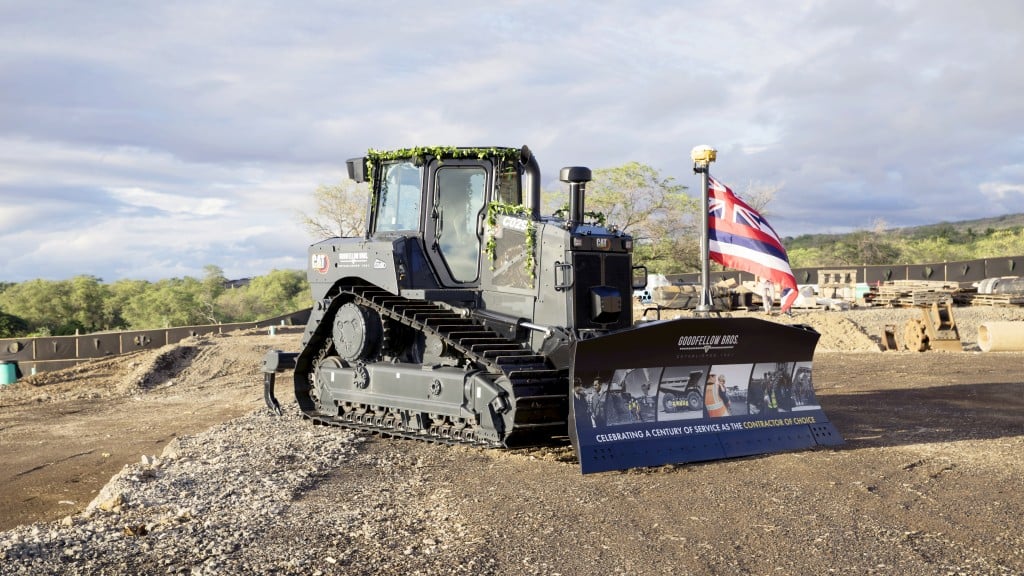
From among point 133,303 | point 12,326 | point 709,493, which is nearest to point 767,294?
point 709,493

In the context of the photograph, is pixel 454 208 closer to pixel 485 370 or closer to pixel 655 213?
pixel 485 370

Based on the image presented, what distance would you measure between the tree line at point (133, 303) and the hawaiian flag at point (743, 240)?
116 feet

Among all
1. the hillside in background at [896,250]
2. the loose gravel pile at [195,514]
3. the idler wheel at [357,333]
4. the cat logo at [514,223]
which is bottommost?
the loose gravel pile at [195,514]

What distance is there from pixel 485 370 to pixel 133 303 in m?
45.4

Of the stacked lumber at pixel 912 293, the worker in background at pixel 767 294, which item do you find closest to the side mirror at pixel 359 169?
the worker in background at pixel 767 294

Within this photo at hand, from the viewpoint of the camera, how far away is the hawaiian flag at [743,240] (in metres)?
13.4

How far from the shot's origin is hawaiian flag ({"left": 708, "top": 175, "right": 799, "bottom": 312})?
13.4m

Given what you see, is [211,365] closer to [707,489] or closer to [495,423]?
[495,423]

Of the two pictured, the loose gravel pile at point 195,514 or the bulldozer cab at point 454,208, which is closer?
the loose gravel pile at point 195,514

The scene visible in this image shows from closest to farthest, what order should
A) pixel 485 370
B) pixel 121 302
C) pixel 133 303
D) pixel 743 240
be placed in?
1. pixel 485 370
2. pixel 743 240
3. pixel 133 303
4. pixel 121 302

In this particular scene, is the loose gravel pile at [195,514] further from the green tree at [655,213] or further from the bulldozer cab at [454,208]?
the green tree at [655,213]

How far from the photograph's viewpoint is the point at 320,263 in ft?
35.8

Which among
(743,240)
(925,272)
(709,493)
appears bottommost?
(709,493)

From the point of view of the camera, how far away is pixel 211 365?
22.6 m
